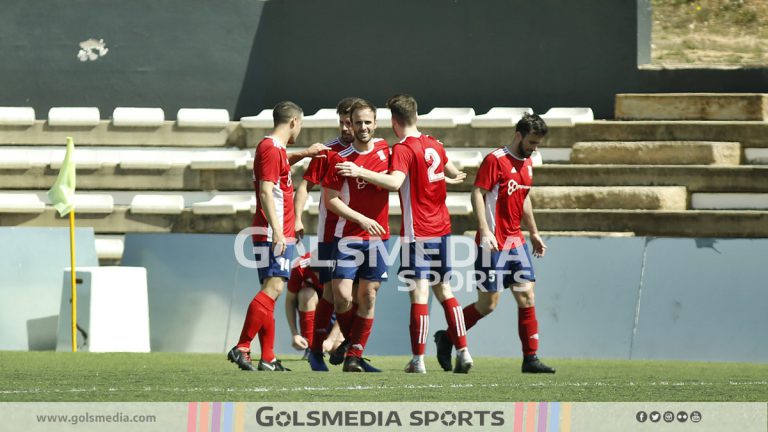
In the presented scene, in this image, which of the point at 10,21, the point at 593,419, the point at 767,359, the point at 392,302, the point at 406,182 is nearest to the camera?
the point at 593,419

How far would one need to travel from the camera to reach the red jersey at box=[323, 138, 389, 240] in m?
10.9

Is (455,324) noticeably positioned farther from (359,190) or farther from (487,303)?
(359,190)

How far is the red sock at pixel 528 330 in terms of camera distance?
36.6ft

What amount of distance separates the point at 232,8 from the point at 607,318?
8.02m

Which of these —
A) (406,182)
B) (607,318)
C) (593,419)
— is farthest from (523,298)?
(593,419)

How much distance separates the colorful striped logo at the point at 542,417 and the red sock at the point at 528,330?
14.0 feet

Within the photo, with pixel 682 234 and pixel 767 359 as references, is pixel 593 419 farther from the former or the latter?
pixel 682 234

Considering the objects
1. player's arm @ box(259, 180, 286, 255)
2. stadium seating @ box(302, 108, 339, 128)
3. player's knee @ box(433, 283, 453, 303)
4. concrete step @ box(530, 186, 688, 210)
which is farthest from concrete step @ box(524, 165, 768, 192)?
player's arm @ box(259, 180, 286, 255)

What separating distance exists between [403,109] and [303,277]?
2.87 meters

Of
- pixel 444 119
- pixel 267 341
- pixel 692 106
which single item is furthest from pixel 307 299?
pixel 692 106

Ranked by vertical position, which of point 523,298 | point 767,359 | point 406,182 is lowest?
point 767,359

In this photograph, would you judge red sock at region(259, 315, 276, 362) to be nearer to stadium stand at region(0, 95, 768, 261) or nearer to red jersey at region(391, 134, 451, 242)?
red jersey at region(391, 134, 451, 242)

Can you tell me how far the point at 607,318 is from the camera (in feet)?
44.9

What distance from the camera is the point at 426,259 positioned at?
35.6 ft
